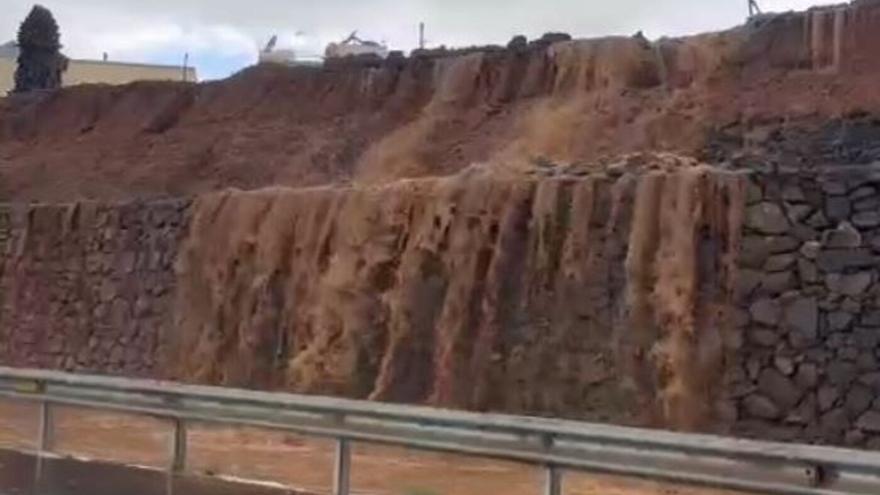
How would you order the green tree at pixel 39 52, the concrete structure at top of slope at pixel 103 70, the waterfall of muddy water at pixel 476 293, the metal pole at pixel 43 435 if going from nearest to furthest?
the metal pole at pixel 43 435
the waterfall of muddy water at pixel 476 293
the green tree at pixel 39 52
the concrete structure at top of slope at pixel 103 70

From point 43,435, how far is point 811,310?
8.45 m

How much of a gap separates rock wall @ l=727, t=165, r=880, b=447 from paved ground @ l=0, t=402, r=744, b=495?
7814 millimetres

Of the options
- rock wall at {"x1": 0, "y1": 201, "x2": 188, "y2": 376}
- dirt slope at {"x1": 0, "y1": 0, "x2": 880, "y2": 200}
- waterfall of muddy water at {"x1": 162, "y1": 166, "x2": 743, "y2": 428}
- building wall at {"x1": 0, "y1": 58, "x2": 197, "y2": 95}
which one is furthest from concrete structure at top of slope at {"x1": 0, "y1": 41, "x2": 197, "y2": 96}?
waterfall of muddy water at {"x1": 162, "y1": 166, "x2": 743, "y2": 428}

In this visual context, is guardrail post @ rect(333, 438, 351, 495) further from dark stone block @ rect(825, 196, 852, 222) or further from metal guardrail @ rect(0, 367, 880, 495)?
dark stone block @ rect(825, 196, 852, 222)

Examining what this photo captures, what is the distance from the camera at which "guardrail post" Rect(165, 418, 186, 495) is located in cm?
1185

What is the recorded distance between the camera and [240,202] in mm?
27234

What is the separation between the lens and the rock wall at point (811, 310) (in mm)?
17641

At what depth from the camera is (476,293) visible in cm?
2169

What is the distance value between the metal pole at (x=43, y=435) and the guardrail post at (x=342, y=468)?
2953 millimetres

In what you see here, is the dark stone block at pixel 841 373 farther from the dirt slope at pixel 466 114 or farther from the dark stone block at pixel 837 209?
the dirt slope at pixel 466 114

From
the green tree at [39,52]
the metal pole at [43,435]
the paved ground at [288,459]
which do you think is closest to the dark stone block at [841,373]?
the paved ground at [288,459]

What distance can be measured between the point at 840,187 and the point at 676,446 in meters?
9.86

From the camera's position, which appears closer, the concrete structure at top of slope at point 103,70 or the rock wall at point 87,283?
the rock wall at point 87,283

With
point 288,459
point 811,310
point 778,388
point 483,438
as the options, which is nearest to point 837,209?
point 811,310
